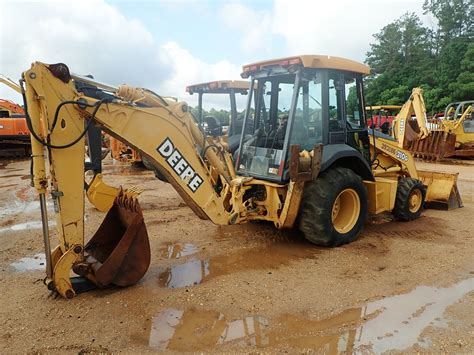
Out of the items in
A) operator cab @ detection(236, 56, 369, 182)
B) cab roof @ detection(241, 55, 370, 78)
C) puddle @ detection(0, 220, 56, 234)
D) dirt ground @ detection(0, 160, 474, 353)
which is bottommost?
puddle @ detection(0, 220, 56, 234)

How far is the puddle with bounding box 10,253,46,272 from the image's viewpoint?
14.6 feet

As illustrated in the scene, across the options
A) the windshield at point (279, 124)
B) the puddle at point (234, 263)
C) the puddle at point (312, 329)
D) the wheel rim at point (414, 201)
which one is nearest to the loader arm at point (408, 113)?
the wheel rim at point (414, 201)

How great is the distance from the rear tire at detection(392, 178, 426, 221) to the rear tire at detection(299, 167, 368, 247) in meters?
→ 1.19

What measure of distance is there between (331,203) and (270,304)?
1.66 m

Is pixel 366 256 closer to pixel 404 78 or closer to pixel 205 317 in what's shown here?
pixel 205 317

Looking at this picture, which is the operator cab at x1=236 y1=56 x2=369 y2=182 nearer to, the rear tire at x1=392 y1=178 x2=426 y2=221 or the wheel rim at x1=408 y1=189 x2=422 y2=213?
the rear tire at x1=392 y1=178 x2=426 y2=221

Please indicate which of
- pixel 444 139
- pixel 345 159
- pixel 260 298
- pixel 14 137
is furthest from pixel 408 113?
pixel 14 137

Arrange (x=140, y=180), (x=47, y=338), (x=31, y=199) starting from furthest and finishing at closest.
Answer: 1. (x=140, y=180)
2. (x=31, y=199)
3. (x=47, y=338)

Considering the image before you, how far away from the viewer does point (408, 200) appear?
6238mm

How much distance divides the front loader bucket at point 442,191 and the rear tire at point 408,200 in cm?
90

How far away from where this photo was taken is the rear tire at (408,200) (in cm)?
620

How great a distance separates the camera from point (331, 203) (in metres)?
4.81

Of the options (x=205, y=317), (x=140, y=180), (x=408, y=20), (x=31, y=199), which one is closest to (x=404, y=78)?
(x=408, y=20)

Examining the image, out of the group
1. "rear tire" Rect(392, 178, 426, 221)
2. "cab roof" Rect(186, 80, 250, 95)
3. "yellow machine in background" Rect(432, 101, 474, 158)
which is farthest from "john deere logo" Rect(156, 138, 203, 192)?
"yellow machine in background" Rect(432, 101, 474, 158)
